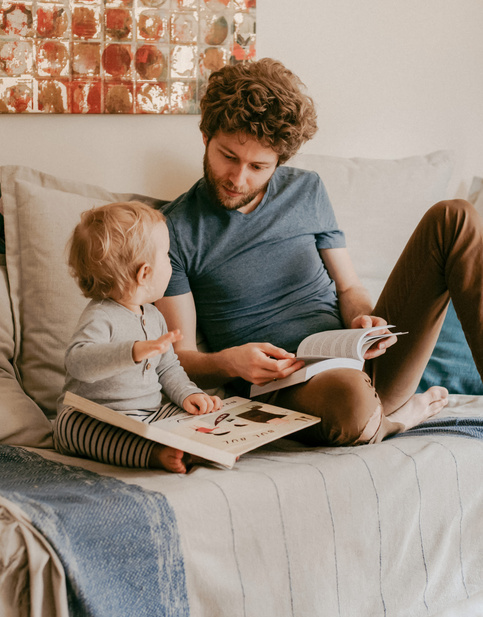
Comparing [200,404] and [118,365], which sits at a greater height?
[118,365]

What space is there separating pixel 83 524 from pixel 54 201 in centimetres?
90

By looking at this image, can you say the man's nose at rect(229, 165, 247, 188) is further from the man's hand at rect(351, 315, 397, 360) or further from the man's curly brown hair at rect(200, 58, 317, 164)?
the man's hand at rect(351, 315, 397, 360)

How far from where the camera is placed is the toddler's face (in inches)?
52.2

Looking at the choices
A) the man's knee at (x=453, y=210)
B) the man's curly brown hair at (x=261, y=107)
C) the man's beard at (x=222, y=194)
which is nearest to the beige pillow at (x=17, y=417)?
the man's beard at (x=222, y=194)

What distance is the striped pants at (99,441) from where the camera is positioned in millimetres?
1192

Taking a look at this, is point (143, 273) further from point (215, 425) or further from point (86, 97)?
point (86, 97)

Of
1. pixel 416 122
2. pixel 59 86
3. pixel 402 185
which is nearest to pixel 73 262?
pixel 59 86

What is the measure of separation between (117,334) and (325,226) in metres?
0.75

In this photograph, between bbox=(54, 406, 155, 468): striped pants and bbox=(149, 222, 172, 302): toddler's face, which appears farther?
bbox=(149, 222, 172, 302): toddler's face

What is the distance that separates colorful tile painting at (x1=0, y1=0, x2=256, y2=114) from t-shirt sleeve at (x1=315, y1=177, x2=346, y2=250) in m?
0.51

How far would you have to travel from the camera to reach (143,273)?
4.29 ft

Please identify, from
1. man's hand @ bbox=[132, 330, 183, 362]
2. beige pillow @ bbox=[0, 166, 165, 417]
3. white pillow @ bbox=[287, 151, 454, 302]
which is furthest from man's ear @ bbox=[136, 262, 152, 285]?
white pillow @ bbox=[287, 151, 454, 302]

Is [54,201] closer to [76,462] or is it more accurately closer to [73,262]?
[73,262]

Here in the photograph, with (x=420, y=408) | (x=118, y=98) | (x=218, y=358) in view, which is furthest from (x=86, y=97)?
(x=420, y=408)
